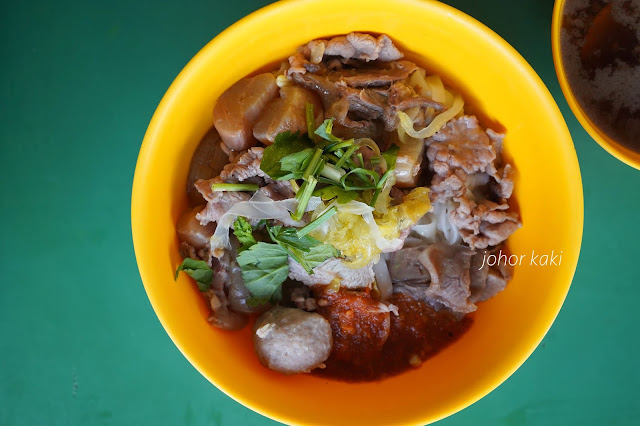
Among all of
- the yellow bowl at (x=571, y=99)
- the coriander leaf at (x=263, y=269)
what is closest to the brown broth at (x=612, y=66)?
the yellow bowl at (x=571, y=99)

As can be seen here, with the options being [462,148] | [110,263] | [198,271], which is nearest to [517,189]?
[462,148]

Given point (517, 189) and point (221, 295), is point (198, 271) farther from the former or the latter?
point (517, 189)

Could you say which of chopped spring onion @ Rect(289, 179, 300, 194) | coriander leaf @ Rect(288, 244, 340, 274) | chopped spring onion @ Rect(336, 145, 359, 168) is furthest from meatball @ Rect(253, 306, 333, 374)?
chopped spring onion @ Rect(336, 145, 359, 168)

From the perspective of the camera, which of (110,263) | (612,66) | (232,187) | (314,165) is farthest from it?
(110,263)

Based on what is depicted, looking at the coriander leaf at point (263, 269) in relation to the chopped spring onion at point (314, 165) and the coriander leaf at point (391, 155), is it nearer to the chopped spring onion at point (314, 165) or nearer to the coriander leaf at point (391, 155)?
the chopped spring onion at point (314, 165)

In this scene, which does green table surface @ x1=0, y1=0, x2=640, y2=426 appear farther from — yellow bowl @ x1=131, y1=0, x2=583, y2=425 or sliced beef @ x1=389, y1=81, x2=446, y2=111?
sliced beef @ x1=389, y1=81, x2=446, y2=111

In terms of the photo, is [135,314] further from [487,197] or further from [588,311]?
[588,311]
